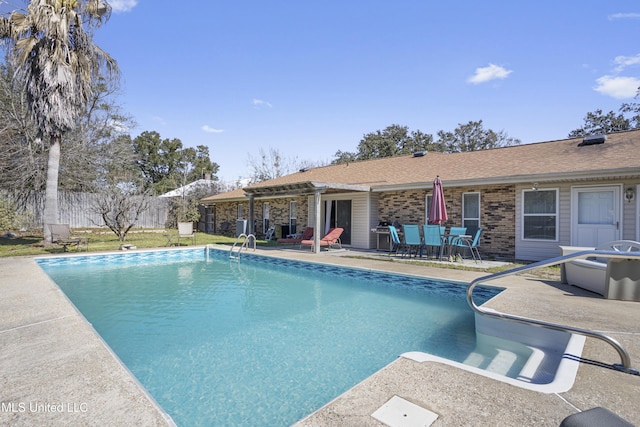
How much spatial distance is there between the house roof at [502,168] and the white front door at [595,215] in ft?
2.32

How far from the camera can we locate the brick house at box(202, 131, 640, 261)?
928 centimetres

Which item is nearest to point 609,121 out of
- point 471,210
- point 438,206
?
point 471,210

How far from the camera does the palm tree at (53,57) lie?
12.2 m

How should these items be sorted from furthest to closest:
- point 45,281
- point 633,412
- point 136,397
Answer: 1. point 45,281
2. point 136,397
3. point 633,412

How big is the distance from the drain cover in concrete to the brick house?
952cm

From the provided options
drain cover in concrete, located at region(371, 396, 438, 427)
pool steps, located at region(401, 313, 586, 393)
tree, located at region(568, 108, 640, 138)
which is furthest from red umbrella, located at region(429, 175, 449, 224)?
tree, located at region(568, 108, 640, 138)

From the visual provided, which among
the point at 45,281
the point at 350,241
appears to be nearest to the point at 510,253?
the point at 350,241

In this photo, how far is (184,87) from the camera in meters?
18.9

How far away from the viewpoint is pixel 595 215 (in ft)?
31.3

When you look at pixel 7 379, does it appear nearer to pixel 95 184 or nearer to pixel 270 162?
pixel 95 184

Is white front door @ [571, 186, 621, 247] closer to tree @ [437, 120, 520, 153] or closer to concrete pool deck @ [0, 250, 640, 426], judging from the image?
concrete pool deck @ [0, 250, 640, 426]

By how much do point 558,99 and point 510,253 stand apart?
10.1 m

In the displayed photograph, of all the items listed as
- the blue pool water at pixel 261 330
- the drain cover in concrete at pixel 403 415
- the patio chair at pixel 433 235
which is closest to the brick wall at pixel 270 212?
the blue pool water at pixel 261 330

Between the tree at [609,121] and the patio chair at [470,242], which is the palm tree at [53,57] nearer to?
the patio chair at [470,242]
